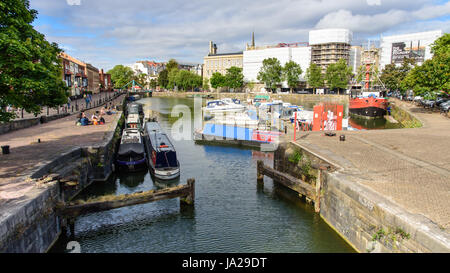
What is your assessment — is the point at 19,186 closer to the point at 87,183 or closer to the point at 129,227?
the point at 129,227

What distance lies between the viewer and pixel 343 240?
41.6 feet

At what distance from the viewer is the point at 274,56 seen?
127m

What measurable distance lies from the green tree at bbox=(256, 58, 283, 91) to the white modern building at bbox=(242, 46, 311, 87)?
752cm

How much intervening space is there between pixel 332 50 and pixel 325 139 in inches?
4202

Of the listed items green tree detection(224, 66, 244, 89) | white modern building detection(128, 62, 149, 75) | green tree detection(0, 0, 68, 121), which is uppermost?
white modern building detection(128, 62, 149, 75)

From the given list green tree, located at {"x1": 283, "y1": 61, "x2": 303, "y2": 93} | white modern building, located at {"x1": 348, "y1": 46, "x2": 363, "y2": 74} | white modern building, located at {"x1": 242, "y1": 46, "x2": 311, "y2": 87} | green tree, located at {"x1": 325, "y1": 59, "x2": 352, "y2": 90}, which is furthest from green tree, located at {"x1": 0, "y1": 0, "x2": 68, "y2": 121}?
white modern building, located at {"x1": 348, "y1": 46, "x2": 363, "y2": 74}

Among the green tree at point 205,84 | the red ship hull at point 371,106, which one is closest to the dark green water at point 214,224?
the red ship hull at point 371,106

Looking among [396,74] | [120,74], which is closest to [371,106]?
[396,74]

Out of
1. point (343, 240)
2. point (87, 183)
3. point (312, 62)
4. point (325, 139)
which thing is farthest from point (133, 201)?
point (312, 62)

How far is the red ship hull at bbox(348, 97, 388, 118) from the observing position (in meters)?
57.2

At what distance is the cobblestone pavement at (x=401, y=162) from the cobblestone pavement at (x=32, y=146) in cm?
1385

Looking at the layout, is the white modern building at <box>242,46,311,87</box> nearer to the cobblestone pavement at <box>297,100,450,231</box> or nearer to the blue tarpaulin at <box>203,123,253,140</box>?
the blue tarpaulin at <box>203,123,253,140</box>

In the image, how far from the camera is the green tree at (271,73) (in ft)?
378

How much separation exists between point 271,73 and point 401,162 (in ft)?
340
